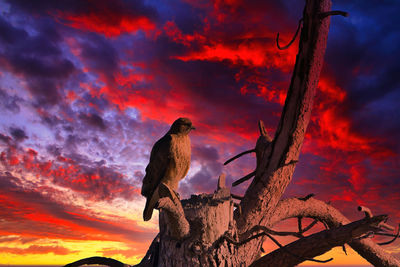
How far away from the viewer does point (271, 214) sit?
15.8 ft

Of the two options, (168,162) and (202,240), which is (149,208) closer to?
(168,162)

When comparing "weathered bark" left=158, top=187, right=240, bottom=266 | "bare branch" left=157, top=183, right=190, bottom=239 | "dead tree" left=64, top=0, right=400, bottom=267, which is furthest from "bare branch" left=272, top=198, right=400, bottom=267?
"bare branch" left=157, top=183, right=190, bottom=239

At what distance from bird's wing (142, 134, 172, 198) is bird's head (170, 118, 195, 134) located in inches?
7.2

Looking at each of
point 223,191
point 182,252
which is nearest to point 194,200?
point 223,191

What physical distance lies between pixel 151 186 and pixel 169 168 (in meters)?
0.48

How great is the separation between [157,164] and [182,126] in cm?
82

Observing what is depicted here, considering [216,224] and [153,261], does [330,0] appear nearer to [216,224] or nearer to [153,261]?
[216,224]

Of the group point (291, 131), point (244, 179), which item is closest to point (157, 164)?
point (244, 179)

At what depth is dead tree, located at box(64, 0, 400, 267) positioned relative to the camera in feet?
8.36

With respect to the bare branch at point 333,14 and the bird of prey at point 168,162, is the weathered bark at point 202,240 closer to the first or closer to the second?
the bird of prey at point 168,162

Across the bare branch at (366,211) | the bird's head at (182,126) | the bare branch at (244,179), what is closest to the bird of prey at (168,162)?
the bird's head at (182,126)

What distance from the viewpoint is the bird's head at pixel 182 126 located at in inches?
220

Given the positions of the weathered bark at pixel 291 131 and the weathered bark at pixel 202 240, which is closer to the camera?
the weathered bark at pixel 202 240

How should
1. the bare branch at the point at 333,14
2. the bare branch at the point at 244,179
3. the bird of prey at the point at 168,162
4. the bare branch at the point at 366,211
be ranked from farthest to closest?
the bird of prey at the point at 168,162
the bare branch at the point at 244,179
the bare branch at the point at 333,14
the bare branch at the point at 366,211
